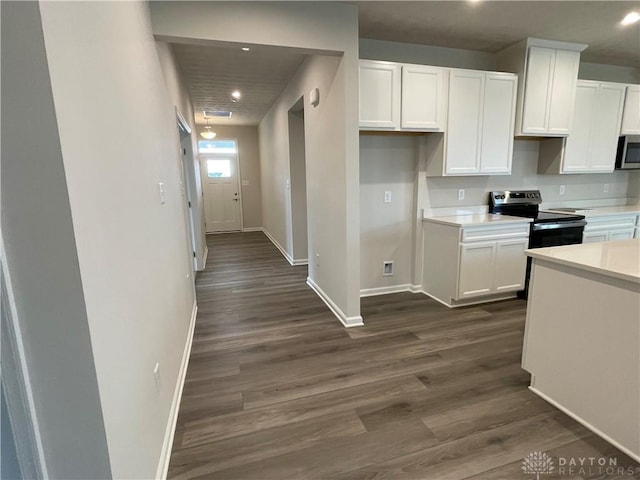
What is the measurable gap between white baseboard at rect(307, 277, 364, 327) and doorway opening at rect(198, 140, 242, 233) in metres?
4.78

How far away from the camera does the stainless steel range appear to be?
3.27 metres

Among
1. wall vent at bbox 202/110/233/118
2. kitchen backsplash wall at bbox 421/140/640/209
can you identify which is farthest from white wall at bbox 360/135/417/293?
wall vent at bbox 202/110/233/118

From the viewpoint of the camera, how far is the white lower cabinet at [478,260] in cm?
311

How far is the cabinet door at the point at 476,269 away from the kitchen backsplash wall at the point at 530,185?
2.28 ft

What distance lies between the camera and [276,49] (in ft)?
7.70

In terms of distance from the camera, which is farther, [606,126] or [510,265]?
[606,126]

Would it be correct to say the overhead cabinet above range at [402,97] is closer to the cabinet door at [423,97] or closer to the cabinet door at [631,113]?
the cabinet door at [423,97]

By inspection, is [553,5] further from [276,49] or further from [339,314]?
[339,314]

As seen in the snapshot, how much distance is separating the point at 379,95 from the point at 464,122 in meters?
0.98

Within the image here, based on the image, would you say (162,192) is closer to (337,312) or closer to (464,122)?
(337,312)

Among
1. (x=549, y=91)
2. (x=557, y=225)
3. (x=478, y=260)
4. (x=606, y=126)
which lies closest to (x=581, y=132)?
(x=606, y=126)

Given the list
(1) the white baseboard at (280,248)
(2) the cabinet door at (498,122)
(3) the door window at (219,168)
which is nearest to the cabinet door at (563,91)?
(2) the cabinet door at (498,122)

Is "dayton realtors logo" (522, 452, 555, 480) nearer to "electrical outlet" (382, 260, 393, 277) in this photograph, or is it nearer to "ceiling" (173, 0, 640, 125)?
"electrical outlet" (382, 260, 393, 277)

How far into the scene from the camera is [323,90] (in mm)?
3008
